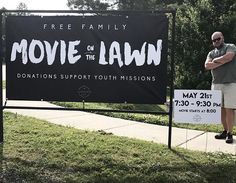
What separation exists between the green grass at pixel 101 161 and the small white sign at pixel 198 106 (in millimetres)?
475

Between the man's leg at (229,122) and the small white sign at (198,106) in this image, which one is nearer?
the small white sign at (198,106)

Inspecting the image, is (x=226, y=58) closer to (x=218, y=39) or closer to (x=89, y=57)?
(x=218, y=39)

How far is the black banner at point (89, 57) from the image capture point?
588 centimetres

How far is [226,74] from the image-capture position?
6.57m

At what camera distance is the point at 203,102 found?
593 cm

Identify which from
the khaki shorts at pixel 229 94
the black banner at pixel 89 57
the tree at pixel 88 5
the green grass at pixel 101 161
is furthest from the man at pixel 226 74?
the tree at pixel 88 5

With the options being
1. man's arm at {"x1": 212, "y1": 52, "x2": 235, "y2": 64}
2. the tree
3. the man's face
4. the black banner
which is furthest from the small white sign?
the tree

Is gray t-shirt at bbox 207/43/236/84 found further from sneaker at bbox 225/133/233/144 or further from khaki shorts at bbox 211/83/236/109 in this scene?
sneaker at bbox 225/133/233/144

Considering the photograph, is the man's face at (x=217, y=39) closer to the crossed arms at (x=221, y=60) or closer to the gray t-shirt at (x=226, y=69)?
the gray t-shirt at (x=226, y=69)

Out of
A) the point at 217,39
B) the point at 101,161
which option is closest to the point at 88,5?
the point at 217,39

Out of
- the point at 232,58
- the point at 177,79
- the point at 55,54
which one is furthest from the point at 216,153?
the point at 177,79

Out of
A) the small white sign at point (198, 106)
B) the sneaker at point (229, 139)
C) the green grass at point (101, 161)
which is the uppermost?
the small white sign at point (198, 106)

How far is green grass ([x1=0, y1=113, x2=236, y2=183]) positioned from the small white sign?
475 millimetres

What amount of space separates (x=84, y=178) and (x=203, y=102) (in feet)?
6.70
